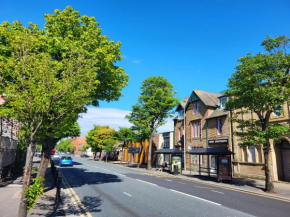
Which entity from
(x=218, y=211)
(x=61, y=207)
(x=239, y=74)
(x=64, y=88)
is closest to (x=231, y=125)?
(x=239, y=74)

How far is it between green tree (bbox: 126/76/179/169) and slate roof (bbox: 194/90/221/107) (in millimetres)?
3506

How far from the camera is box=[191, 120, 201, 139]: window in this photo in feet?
98.8

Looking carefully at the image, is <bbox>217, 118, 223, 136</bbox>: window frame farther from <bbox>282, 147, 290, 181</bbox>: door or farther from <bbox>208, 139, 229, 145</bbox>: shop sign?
<bbox>282, 147, 290, 181</bbox>: door

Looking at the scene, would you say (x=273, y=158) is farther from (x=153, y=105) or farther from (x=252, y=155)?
(x=153, y=105)

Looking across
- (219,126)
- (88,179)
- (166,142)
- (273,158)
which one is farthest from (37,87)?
(166,142)

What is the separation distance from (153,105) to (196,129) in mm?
7210

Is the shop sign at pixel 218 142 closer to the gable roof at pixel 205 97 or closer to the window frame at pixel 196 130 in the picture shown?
the window frame at pixel 196 130

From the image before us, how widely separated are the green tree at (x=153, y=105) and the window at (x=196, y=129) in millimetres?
3779

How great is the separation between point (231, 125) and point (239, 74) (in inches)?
420

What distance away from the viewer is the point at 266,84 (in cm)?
1490

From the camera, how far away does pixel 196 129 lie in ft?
101

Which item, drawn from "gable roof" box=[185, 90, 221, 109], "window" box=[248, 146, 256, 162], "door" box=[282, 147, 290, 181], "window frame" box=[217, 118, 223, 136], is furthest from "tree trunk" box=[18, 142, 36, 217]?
"gable roof" box=[185, 90, 221, 109]

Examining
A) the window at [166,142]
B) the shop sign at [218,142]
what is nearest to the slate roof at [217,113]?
the shop sign at [218,142]

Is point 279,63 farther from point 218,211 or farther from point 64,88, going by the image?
point 64,88
